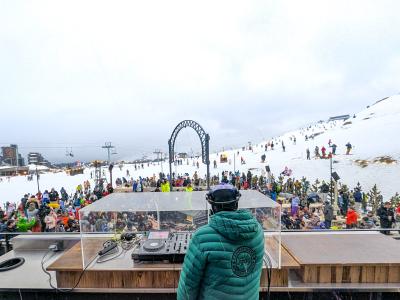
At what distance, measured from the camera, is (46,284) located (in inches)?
145

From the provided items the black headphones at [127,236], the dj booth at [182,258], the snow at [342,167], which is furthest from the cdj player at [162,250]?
the snow at [342,167]

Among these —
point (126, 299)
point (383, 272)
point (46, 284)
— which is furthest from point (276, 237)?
point (46, 284)

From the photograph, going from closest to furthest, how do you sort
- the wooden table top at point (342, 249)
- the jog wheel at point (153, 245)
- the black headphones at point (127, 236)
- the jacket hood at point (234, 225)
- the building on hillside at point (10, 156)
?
the jacket hood at point (234, 225) → the wooden table top at point (342, 249) → the jog wheel at point (153, 245) → the black headphones at point (127, 236) → the building on hillside at point (10, 156)

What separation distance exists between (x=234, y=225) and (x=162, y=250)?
2.10 m

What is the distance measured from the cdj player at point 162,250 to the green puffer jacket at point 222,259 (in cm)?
156

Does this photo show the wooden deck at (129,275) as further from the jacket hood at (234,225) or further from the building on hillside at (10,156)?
the building on hillside at (10,156)

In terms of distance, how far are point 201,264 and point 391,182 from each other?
28.2 m

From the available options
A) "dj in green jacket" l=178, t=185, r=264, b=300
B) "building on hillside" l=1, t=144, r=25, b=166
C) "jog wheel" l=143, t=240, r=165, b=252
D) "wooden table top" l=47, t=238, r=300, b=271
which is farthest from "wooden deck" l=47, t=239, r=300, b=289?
"building on hillside" l=1, t=144, r=25, b=166

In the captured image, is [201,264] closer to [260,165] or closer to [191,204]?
[191,204]

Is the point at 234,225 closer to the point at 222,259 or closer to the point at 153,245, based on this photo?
the point at 222,259

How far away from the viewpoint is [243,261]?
1.98 metres

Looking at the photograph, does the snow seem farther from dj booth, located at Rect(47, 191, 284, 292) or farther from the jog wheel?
the jog wheel

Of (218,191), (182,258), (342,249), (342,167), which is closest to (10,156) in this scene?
(342,167)

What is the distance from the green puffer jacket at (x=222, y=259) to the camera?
1901 mm
